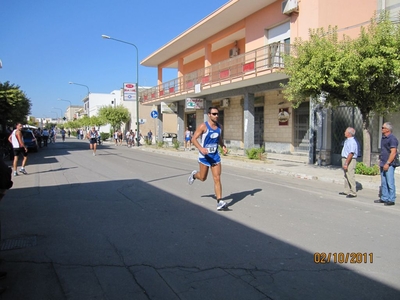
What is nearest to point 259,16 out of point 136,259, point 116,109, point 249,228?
point 249,228

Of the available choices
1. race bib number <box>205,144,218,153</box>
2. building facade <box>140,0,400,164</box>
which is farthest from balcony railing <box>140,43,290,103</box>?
race bib number <box>205,144,218,153</box>

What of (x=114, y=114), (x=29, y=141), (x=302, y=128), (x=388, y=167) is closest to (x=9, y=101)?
(x=29, y=141)

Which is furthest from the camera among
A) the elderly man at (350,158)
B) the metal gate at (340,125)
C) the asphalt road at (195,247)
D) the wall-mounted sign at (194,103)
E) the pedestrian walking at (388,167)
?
the wall-mounted sign at (194,103)

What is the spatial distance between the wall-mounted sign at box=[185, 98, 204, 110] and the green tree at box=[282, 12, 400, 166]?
12.8 metres

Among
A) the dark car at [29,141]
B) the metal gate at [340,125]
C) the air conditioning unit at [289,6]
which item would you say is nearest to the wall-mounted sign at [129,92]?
the dark car at [29,141]

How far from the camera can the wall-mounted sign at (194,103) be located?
23.8 meters

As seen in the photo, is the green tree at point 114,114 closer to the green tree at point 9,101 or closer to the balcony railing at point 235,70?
the balcony railing at point 235,70

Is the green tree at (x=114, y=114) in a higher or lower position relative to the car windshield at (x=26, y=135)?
higher

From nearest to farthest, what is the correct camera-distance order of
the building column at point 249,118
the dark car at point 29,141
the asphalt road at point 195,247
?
the asphalt road at point 195,247 < the building column at point 249,118 < the dark car at point 29,141

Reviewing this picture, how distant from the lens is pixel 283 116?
1905cm

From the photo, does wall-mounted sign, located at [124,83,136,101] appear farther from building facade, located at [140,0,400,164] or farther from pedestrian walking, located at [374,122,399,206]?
pedestrian walking, located at [374,122,399,206]

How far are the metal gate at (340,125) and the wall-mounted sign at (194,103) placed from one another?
37.4 feet
